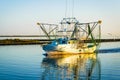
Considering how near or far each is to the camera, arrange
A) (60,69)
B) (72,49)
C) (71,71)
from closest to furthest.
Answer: (71,71) → (60,69) → (72,49)

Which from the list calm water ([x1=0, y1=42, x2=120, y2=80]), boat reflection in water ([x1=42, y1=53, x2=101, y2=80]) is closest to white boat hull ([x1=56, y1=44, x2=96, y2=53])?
calm water ([x1=0, y1=42, x2=120, y2=80])

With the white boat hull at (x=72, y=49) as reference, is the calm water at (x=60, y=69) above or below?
below

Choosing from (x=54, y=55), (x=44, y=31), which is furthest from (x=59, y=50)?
(x=44, y=31)

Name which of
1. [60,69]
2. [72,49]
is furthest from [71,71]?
[72,49]

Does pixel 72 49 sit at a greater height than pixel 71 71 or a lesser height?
greater

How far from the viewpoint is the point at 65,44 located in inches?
2111

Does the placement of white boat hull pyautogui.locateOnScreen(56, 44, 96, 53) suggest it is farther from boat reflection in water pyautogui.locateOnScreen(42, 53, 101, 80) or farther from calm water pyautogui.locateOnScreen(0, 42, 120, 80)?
boat reflection in water pyautogui.locateOnScreen(42, 53, 101, 80)

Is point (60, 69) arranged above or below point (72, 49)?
below

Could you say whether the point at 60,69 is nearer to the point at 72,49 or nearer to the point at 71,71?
the point at 71,71

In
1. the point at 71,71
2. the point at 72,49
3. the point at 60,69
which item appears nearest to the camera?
the point at 71,71

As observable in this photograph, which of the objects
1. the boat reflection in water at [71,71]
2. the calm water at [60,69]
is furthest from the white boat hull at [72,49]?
the boat reflection in water at [71,71]

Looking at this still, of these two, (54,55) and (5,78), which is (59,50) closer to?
(54,55)

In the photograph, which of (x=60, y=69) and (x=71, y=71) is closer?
(x=71, y=71)

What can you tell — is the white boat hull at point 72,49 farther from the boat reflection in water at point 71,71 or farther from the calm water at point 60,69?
the boat reflection in water at point 71,71
